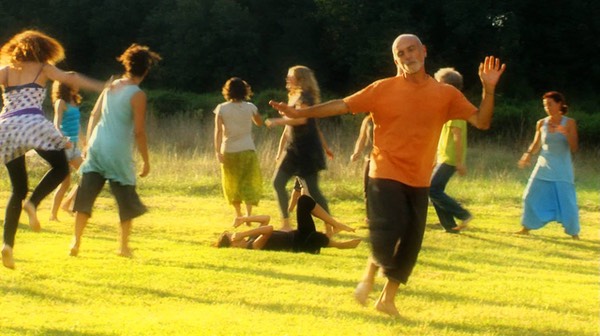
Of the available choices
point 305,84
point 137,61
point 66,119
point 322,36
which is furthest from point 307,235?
point 322,36

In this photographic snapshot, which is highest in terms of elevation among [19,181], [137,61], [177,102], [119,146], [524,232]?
[137,61]

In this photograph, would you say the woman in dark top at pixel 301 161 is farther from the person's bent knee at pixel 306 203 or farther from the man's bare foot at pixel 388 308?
the man's bare foot at pixel 388 308

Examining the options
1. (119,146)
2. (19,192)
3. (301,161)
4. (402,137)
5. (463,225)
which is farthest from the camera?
(463,225)

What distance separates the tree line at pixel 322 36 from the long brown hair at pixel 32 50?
32.0 metres

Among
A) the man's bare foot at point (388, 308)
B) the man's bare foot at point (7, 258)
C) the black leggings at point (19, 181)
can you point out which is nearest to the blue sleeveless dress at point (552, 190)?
the man's bare foot at point (388, 308)

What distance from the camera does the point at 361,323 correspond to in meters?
6.91

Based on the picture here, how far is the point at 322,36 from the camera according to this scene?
44.4m

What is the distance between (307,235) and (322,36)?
3468 cm

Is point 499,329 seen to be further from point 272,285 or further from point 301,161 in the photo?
point 301,161

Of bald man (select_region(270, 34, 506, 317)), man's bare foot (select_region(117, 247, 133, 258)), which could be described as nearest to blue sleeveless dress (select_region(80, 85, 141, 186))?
man's bare foot (select_region(117, 247, 133, 258))

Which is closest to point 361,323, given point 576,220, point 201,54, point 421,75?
point 421,75

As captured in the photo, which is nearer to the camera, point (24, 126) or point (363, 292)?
Answer: point (363, 292)

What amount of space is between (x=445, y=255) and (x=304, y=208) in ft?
5.03

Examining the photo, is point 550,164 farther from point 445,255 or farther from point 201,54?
point 201,54
